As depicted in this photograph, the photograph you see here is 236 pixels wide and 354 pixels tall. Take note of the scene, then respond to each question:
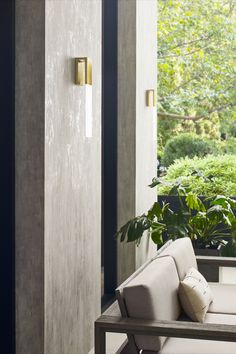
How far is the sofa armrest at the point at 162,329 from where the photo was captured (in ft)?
8.71

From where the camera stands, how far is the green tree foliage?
13.4 m

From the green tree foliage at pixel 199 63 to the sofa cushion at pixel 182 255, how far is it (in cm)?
937

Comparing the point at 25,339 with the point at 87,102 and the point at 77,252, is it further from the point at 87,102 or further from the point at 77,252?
the point at 87,102

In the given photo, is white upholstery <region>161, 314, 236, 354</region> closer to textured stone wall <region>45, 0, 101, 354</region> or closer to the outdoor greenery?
textured stone wall <region>45, 0, 101, 354</region>

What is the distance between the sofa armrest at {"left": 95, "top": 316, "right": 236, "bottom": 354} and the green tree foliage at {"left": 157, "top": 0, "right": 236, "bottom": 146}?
35.1 ft

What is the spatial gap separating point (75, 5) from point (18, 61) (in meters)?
0.70

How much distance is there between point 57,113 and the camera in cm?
353

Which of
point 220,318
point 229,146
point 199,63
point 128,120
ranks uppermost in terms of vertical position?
point 199,63

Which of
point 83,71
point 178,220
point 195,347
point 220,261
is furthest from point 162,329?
point 178,220

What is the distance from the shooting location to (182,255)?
3852 mm

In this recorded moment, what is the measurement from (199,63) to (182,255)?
1039 centimetres

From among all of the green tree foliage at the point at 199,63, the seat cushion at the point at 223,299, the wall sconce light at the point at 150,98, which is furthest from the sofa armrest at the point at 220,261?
the green tree foliage at the point at 199,63

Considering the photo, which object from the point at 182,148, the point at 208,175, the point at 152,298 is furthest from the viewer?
the point at 182,148

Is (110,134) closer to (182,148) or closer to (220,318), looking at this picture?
(220,318)
